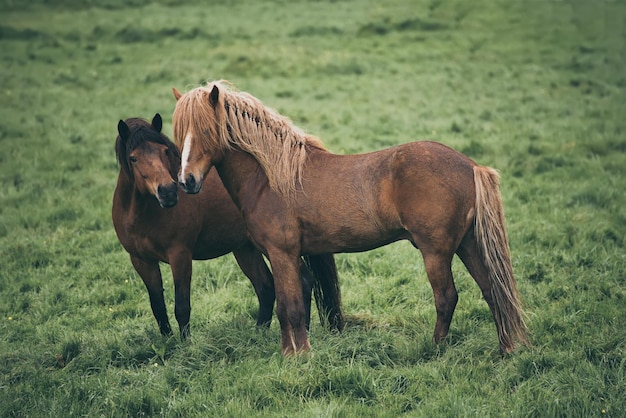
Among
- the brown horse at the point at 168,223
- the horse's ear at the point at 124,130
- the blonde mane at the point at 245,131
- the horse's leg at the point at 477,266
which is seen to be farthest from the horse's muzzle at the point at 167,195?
the horse's leg at the point at 477,266

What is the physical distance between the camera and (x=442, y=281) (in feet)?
17.6

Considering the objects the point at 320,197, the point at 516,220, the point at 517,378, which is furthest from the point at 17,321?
the point at 516,220

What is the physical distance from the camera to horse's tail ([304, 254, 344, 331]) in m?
6.26

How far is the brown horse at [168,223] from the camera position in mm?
5910

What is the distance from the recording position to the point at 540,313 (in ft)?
21.2

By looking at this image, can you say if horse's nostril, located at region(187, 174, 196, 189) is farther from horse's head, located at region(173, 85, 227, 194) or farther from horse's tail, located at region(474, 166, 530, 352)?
horse's tail, located at region(474, 166, 530, 352)

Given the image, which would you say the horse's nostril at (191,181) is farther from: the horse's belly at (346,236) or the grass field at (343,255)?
the grass field at (343,255)

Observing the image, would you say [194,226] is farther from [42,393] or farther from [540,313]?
[540,313]

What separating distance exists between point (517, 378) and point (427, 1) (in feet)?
73.6

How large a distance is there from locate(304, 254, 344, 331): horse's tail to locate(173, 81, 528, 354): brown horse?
1.82 ft

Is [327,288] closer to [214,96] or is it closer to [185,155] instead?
[185,155]

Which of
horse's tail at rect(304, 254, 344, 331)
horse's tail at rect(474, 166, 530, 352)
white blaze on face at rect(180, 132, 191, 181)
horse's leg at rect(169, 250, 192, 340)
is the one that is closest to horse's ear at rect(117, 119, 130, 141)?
white blaze on face at rect(180, 132, 191, 181)

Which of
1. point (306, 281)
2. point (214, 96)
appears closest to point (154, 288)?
point (306, 281)

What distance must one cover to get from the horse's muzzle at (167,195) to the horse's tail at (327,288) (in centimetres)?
134
